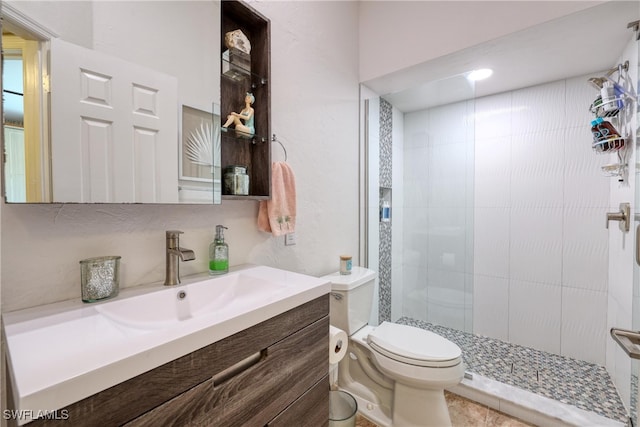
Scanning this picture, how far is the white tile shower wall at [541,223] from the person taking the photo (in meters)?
2.01

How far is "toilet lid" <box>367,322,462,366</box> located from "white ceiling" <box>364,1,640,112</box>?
1.62m

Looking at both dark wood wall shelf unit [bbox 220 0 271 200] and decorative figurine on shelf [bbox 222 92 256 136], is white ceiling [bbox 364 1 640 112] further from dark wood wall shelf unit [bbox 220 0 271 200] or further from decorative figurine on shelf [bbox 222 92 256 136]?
decorative figurine on shelf [bbox 222 92 256 136]

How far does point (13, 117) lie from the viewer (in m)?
0.70

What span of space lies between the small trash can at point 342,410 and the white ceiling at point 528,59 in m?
2.04

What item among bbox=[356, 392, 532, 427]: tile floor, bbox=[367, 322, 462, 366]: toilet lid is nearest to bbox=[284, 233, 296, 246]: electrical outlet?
bbox=[367, 322, 462, 366]: toilet lid

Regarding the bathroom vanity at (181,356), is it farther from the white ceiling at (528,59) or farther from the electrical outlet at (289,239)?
the white ceiling at (528,59)

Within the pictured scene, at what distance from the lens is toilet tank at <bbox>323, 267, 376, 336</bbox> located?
1.54 metres

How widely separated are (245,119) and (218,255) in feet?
2.01

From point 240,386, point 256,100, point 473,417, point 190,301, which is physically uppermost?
point 256,100

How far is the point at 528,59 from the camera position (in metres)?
1.78

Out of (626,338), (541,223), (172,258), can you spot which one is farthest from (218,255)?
(541,223)

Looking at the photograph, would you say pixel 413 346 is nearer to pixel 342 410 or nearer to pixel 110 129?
pixel 342 410

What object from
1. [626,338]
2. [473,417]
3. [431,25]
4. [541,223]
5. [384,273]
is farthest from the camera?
[384,273]

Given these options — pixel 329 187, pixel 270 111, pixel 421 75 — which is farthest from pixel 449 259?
pixel 270 111
